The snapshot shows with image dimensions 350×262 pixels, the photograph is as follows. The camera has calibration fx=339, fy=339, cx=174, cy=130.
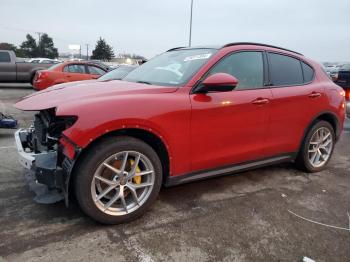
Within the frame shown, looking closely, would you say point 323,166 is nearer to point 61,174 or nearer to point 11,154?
point 61,174

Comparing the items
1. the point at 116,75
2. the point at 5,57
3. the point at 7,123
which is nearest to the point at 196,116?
the point at 116,75

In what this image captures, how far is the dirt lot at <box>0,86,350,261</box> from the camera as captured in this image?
2.67 m

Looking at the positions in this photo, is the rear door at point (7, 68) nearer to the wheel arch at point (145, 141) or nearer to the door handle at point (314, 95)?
the wheel arch at point (145, 141)

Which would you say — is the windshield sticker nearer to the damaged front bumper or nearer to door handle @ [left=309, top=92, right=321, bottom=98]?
door handle @ [left=309, top=92, right=321, bottom=98]

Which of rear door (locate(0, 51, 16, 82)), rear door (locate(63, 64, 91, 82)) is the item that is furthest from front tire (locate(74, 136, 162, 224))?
rear door (locate(0, 51, 16, 82))

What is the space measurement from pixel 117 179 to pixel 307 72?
9.93 feet

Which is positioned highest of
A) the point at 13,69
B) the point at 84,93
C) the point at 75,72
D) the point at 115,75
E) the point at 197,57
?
the point at 197,57

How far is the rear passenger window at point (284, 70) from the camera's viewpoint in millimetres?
4098

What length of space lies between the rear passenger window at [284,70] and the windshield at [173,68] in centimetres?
87

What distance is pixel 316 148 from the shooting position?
15.5ft

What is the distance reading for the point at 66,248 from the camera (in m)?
2.66

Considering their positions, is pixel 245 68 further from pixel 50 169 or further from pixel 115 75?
pixel 50 169

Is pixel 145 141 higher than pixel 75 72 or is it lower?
lower

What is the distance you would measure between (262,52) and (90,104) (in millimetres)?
2260
